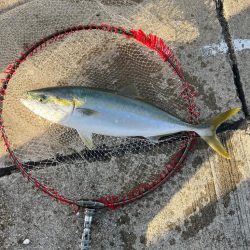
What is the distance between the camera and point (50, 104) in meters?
3.28

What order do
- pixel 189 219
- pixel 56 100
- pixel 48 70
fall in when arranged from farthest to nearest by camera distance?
pixel 48 70, pixel 189 219, pixel 56 100

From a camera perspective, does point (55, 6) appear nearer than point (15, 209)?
No

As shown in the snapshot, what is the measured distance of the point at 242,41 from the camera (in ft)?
12.5

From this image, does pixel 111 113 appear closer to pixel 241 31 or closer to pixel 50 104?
pixel 50 104

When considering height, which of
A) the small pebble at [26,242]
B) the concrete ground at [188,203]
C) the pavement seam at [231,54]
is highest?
the pavement seam at [231,54]

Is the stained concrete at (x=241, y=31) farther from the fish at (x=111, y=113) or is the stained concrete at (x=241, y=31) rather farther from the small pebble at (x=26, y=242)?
the small pebble at (x=26, y=242)

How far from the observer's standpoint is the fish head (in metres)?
3.27

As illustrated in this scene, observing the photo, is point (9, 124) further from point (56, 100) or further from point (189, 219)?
point (189, 219)

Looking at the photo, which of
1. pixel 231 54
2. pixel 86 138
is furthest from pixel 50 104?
pixel 231 54

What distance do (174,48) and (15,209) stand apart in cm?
198

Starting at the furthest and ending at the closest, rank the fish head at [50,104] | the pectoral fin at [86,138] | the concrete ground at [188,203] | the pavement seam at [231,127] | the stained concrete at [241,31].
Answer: the stained concrete at [241,31], the pavement seam at [231,127], the concrete ground at [188,203], the pectoral fin at [86,138], the fish head at [50,104]

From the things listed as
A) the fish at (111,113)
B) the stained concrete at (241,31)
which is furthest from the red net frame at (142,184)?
the stained concrete at (241,31)

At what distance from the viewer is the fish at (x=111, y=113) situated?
3275 millimetres

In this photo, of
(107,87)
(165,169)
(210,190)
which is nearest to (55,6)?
(107,87)
